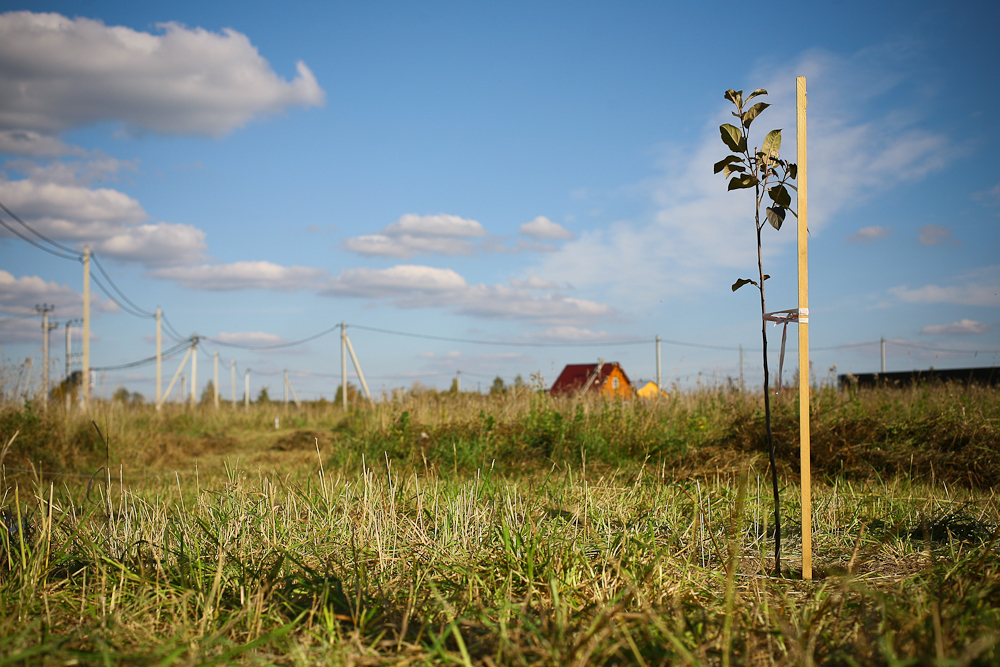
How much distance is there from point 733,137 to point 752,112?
15cm

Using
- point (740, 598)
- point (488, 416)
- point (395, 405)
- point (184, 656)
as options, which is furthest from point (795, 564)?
point (395, 405)

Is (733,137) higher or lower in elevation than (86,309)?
lower

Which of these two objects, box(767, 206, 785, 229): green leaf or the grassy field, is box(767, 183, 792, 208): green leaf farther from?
the grassy field

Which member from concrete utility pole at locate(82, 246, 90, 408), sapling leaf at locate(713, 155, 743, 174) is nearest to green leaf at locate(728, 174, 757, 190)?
sapling leaf at locate(713, 155, 743, 174)

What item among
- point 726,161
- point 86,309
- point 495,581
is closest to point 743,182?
point 726,161

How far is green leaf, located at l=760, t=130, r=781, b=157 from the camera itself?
2.77 metres

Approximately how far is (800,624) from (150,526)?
277cm

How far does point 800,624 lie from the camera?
1.88 metres

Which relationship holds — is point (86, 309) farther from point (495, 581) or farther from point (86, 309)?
point (495, 581)

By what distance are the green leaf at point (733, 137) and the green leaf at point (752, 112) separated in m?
0.07

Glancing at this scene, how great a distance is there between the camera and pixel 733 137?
9.09ft

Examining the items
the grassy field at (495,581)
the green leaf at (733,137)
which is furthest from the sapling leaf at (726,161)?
the grassy field at (495,581)

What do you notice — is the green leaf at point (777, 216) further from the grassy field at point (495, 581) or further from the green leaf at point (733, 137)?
the grassy field at point (495, 581)

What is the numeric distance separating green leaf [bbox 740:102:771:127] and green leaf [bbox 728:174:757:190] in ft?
0.82
